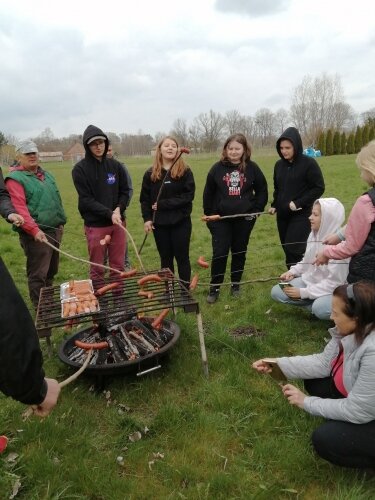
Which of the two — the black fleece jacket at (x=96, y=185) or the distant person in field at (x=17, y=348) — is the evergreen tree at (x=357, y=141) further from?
the distant person in field at (x=17, y=348)

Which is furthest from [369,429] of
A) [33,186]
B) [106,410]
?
[33,186]

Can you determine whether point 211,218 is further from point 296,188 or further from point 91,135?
point 91,135

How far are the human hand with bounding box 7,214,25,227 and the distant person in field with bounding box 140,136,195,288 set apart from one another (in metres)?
1.49

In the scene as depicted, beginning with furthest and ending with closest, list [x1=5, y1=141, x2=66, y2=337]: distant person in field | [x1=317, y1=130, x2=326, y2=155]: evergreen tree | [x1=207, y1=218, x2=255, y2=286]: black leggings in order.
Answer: [x1=317, y1=130, x2=326, y2=155]: evergreen tree
[x1=207, y1=218, x2=255, y2=286]: black leggings
[x1=5, y1=141, x2=66, y2=337]: distant person in field

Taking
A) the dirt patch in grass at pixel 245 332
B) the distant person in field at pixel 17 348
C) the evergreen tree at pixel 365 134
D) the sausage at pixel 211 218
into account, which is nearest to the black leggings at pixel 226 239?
the sausage at pixel 211 218

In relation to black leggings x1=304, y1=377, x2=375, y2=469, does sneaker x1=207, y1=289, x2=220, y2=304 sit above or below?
below

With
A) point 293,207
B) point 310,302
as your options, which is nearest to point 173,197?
point 293,207

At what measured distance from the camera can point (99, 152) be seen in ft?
16.3

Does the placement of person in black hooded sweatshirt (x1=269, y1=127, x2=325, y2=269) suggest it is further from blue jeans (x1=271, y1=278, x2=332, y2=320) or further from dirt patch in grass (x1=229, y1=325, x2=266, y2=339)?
dirt patch in grass (x1=229, y1=325, x2=266, y2=339)

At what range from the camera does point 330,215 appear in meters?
4.26

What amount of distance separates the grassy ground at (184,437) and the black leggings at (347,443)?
0.45ft

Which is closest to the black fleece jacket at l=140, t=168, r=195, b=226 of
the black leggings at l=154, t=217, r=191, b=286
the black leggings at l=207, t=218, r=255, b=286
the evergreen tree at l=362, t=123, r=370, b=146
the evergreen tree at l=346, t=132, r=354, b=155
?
the black leggings at l=154, t=217, r=191, b=286

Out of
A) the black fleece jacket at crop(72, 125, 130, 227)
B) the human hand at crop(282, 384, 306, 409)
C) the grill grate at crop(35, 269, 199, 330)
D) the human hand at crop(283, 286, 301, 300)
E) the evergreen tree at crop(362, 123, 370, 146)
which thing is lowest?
the human hand at crop(282, 384, 306, 409)

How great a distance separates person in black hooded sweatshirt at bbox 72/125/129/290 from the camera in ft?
16.1
